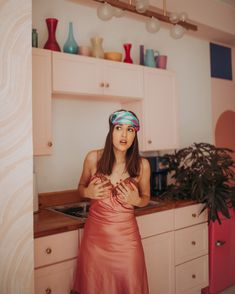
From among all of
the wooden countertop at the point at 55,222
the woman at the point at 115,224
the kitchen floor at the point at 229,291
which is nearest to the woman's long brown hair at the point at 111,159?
the woman at the point at 115,224

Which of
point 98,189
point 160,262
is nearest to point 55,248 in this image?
point 98,189

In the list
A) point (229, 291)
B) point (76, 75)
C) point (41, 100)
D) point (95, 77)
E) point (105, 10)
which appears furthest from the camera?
point (229, 291)

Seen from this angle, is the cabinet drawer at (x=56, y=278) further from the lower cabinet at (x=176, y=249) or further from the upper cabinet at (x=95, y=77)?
the upper cabinet at (x=95, y=77)

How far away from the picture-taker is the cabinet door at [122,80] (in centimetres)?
264

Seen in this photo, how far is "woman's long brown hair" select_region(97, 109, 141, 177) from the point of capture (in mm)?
1979

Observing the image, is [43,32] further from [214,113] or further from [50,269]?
[214,113]

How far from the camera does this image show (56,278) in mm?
2021

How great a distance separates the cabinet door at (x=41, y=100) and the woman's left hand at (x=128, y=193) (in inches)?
25.7

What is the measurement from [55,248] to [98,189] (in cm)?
46

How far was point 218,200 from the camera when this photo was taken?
2781 mm

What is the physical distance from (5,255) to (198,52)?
3209mm

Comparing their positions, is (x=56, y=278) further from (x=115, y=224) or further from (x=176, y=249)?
(x=176, y=249)

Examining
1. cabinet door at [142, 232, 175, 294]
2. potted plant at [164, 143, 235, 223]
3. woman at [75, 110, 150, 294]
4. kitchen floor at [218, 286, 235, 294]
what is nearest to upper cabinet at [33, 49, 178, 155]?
potted plant at [164, 143, 235, 223]

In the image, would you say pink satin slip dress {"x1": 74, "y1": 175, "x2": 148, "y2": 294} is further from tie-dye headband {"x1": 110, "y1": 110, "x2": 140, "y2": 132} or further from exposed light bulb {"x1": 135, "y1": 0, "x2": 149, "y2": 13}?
exposed light bulb {"x1": 135, "y1": 0, "x2": 149, "y2": 13}
